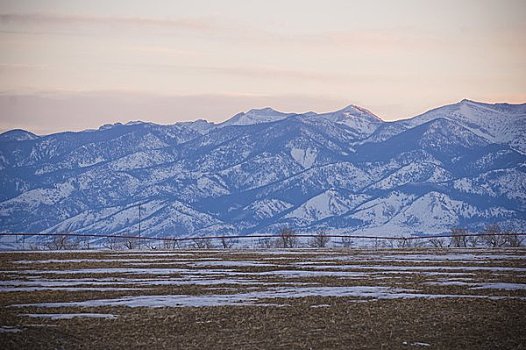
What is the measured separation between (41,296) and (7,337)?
35.9 feet

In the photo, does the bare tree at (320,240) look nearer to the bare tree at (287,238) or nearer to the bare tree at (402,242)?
the bare tree at (287,238)

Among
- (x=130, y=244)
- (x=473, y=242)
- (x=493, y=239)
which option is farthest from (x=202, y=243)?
(x=493, y=239)

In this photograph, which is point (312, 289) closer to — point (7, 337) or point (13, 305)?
point (13, 305)

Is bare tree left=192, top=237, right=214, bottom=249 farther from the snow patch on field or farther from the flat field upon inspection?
the snow patch on field

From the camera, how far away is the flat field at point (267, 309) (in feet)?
84.6

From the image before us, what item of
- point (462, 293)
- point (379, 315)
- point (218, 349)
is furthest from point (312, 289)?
point (218, 349)

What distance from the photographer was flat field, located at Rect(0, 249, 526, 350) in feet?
84.6

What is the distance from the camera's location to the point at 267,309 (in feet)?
104

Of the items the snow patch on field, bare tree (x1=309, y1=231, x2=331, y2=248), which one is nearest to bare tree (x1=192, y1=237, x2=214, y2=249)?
bare tree (x1=309, y1=231, x2=331, y2=248)

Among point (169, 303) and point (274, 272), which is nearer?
point (169, 303)

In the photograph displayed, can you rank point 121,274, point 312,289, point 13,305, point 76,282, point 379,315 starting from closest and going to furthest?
point 379,315 < point 13,305 < point 312,289 < point 76,282 < point 121,274

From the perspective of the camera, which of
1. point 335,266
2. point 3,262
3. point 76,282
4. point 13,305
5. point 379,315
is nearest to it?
point 379,315

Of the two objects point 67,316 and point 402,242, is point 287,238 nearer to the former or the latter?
point 402,242

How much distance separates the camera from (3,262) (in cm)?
5988
